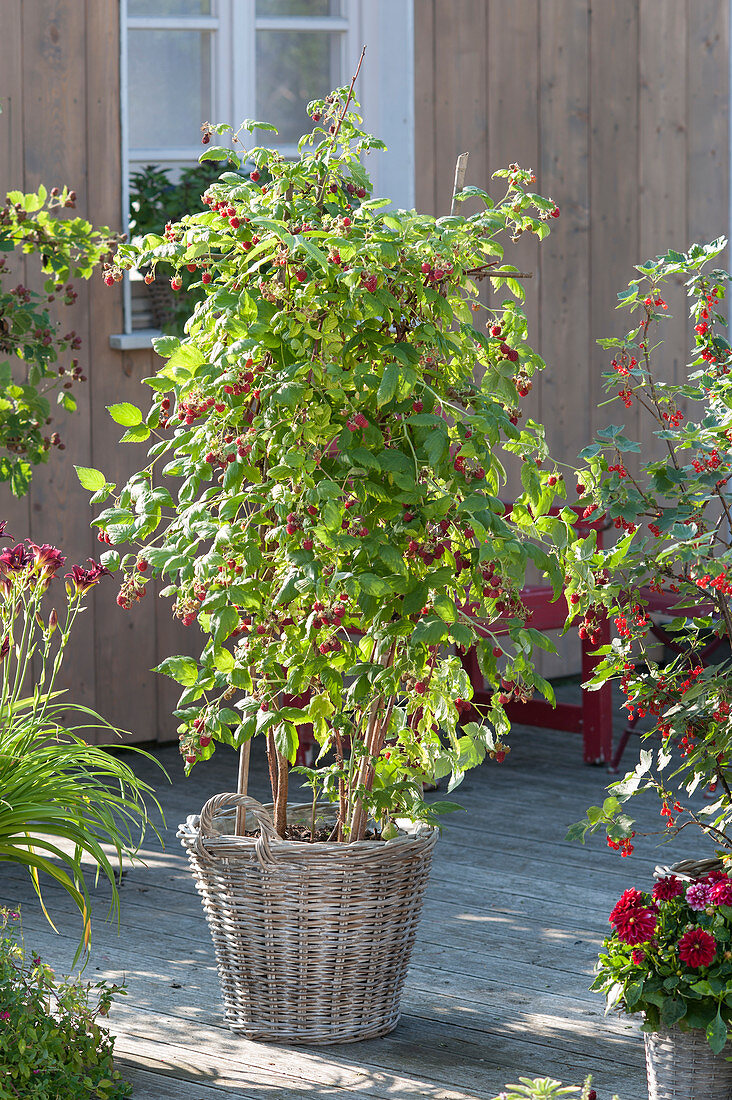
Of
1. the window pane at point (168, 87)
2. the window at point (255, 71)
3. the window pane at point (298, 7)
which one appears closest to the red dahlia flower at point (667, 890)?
the window at point (255, 71)

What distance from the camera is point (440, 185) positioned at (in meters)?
5.58

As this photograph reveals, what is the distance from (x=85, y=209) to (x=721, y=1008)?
11.2 ft

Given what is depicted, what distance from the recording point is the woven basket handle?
8.64 feet

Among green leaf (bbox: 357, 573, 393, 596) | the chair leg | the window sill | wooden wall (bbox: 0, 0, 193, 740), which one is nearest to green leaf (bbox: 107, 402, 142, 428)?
green leaf (bbox: 357, 573, 393, 596)

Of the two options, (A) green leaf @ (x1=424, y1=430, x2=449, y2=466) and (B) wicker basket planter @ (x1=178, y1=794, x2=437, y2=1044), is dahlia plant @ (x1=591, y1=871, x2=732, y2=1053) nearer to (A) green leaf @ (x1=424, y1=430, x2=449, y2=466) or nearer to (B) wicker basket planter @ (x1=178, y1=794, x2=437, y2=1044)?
(B) wicker basket planter @ (x1=178, y1=794, x2=437, y2=1044)

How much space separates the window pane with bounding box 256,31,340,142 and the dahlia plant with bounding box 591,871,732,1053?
3.62m

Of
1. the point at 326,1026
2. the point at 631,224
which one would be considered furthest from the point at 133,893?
the point at 631,224

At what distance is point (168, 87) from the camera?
5094 mm

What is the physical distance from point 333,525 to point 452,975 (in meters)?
1.19

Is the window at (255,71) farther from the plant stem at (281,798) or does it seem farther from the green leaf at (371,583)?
the green leaf at (371,583)

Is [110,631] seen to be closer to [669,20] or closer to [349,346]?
[349,346]

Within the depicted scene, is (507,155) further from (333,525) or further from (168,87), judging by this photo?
(333,525)

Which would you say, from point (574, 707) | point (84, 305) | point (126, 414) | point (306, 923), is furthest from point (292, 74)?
point (306, 923)

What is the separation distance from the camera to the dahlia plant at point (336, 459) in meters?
2.47
